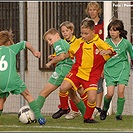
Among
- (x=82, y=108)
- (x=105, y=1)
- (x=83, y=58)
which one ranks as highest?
(x=105, y=1)

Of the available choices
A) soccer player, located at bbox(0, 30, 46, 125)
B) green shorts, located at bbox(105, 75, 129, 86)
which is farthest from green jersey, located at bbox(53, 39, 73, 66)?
green shorts, located at bbox(105, 75, 129, 86)

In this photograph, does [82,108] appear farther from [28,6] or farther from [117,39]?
[28,6]

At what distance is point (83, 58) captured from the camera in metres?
11.2

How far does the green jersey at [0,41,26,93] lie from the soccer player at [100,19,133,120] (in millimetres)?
1750

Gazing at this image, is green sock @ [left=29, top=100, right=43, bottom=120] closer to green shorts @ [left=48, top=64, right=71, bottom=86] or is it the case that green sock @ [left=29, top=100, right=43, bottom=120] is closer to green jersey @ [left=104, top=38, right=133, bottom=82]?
green shorts @ [left=48, top=64, right=71, bottom=86]

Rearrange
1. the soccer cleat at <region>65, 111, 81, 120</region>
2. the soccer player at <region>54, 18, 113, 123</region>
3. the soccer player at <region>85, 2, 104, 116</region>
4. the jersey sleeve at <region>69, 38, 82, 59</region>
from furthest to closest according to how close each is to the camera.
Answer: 1. the soccer player at <region>85, 2, 104, 116</region>
2. the soccer cleat at <region>65, 111, 81, 120</region>
3. the jersey sleeve at <region>69, 38, 82, 59</region>
4. the soccer player at <region>54, 18, 113, 123</region>

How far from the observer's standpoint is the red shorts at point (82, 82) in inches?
433

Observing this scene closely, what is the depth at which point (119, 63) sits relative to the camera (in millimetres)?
11812

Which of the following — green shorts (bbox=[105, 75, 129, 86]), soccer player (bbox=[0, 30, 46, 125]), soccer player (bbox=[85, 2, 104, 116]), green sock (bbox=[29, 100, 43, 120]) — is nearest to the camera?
soccer player (bbox=[0, 30, 46, 125])

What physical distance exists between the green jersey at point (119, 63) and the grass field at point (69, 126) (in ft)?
2.25

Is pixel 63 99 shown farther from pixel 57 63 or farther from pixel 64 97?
pixel 57 63

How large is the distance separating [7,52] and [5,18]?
4.87 metres

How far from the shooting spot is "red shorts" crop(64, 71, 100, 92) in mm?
10992

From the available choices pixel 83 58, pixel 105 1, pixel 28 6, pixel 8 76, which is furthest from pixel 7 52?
pixel 28 6
